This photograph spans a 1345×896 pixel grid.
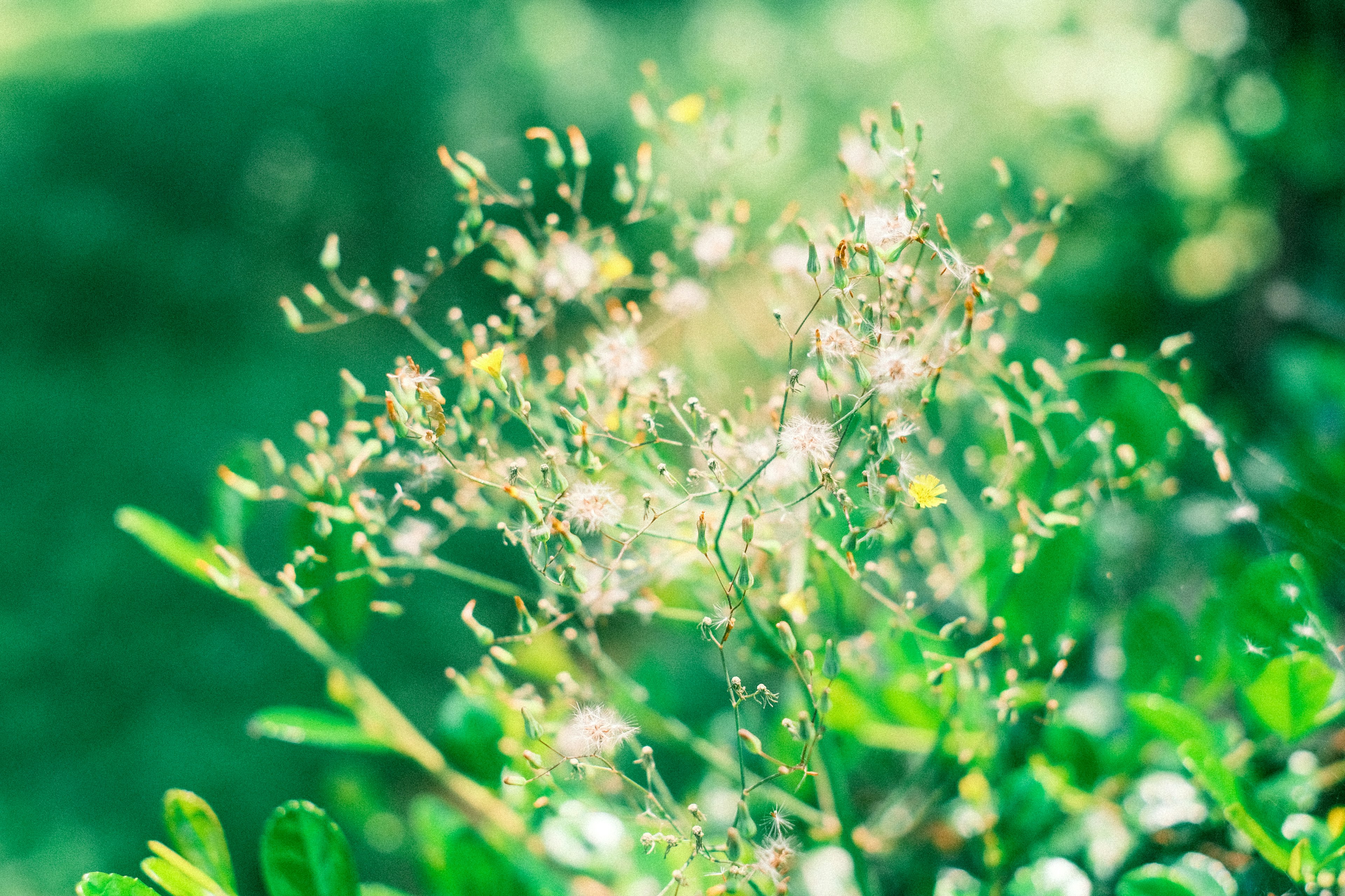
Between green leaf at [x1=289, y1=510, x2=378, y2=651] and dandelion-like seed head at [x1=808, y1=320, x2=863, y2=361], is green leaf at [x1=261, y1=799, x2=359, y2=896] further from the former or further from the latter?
dandelion-like seed head at [x1=808, y1=320, x2=863, y2=361]

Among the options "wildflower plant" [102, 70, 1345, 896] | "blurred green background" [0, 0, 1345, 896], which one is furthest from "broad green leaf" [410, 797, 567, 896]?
"blurred green background" [0, 0, 1345, 896]

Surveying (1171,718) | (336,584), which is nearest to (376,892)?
(336,584)

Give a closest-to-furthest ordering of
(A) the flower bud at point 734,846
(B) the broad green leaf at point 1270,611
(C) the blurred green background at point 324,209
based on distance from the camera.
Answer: (A) the flower bud at point 734,846 < (B) the broad green leaf at point 1270,611 < (C) the blurred green background at point 324,209

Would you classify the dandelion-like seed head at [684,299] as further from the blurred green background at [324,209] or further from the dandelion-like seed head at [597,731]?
the blurred green background at [324,209]

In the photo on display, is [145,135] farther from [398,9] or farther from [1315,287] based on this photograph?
[1315,287]

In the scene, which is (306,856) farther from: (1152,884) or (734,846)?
(1152,884)

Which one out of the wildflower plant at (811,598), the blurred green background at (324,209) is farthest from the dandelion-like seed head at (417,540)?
the blurred green background at (324,209)
